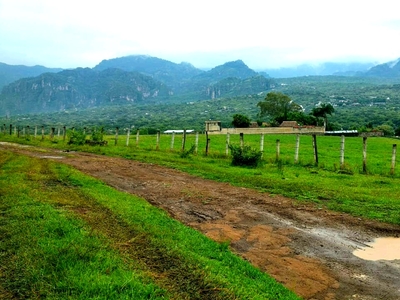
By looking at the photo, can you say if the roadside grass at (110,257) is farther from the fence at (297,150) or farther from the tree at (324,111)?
the tree at (324,111)

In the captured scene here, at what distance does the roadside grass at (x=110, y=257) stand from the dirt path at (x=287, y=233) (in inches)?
25.5

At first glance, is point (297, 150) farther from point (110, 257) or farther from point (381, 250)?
point (110, 257)

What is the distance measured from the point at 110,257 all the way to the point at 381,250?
5.61 m

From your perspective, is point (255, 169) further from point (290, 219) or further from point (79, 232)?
point (79, 232)

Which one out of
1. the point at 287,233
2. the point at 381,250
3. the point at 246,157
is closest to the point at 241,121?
the point at 246,157

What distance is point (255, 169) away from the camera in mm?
19359

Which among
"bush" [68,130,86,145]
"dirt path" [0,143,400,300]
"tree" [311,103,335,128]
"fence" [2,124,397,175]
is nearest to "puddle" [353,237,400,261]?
"dirt path" [0,143,400,300]

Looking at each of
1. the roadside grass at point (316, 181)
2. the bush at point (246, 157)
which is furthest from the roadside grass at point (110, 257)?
the bush at point (246, 157)

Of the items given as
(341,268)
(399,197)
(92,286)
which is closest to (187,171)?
(399,197)

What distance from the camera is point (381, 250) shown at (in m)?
8.09

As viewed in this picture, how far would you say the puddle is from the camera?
7.69 m

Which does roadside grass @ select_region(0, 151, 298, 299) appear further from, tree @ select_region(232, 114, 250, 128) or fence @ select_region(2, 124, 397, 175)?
tree @ select_region(232, 114, 250, 128)

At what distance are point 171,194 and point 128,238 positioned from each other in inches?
199

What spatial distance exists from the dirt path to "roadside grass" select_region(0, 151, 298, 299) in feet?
2.12
